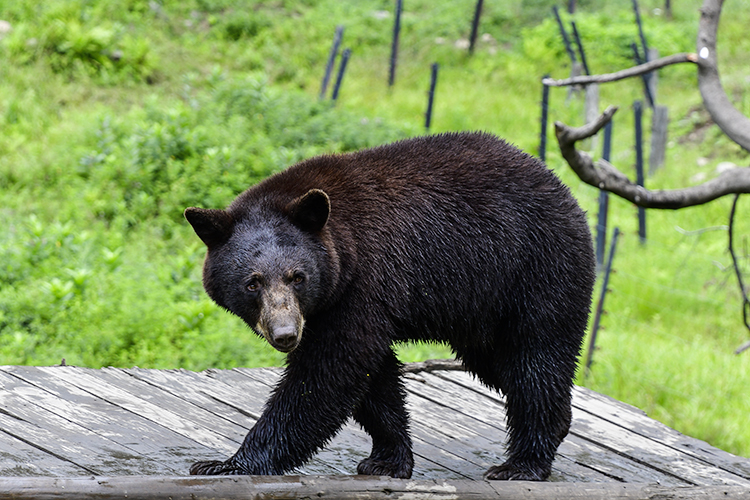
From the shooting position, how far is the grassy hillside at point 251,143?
6.52 meters

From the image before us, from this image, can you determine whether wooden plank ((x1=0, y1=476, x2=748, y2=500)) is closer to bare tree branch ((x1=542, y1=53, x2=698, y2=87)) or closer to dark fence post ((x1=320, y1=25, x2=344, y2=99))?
bare tree branch ((x1=542, y1=53, x2=698, y2=87))

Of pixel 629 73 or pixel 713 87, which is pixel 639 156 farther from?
pixel 629 73

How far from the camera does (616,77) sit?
441 centimetres

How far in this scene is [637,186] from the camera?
13.7 ft

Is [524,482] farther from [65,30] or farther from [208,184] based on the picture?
[65,30]

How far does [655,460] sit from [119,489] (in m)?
2.78

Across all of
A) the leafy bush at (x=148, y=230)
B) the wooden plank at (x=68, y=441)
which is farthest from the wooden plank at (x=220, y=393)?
the leafy bush at (x=148, y=230)

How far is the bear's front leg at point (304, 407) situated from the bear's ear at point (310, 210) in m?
0.43

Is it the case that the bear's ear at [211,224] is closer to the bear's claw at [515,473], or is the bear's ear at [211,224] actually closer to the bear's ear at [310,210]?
the bear's ear at [310,210]

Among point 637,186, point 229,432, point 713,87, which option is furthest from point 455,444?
point 713,87

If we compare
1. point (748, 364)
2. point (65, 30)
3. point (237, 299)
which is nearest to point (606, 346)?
point (748, 364)

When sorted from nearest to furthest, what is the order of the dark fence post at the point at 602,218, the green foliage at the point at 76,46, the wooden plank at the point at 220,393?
the wooden plank at the point at 220,393
the dark fence post at the point at 602,218
the green foliage at the point at 76,46

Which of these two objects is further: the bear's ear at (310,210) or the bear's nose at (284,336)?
the bear's ear at (310,210)

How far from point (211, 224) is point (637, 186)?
90.3 inches
